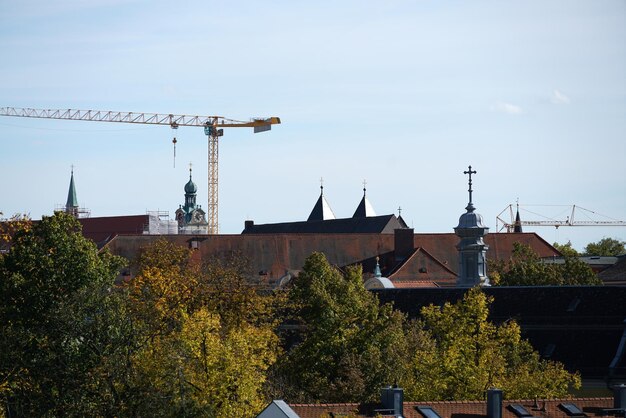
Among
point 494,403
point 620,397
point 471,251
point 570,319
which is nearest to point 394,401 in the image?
point 494,403

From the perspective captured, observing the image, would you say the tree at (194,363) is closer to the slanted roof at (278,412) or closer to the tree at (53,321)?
the tree at (53,321)

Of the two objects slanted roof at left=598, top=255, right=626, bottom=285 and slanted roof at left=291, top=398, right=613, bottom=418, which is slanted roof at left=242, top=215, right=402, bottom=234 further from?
slanted roof at left=291, top=398, right=613, bottom=418

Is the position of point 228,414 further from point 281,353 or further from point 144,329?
point 281,353

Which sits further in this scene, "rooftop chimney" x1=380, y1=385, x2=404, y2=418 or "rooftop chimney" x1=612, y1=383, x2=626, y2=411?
"rooftop chimney" x1=612, y1=383, x2=626, y2=411

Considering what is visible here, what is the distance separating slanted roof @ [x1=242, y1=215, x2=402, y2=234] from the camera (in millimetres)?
165750

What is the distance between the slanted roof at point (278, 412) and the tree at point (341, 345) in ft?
51.0

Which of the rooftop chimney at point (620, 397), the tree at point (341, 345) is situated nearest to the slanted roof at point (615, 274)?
the tree at point (341, 345)

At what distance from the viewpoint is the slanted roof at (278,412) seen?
53359 millimetres

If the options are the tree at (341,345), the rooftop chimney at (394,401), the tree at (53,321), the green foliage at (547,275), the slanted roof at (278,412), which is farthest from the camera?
the green foliage at (547,275)

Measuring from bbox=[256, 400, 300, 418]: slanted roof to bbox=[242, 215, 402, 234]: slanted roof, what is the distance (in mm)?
108610

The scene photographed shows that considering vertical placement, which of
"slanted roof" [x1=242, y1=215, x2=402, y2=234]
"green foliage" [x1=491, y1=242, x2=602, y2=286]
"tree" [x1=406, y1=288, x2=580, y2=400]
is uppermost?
"slanted roof" [x1=242, y1=215, x2=402, y2=234]

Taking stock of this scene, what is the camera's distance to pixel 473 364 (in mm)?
70375

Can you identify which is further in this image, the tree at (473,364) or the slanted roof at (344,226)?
the slanted roof at (344,226)

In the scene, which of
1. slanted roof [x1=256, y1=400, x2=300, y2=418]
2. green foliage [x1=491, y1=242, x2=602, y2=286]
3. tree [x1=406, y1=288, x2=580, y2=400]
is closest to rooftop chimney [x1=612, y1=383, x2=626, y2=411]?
tree [x1=406, y1=288, x2=580, y2=400]
